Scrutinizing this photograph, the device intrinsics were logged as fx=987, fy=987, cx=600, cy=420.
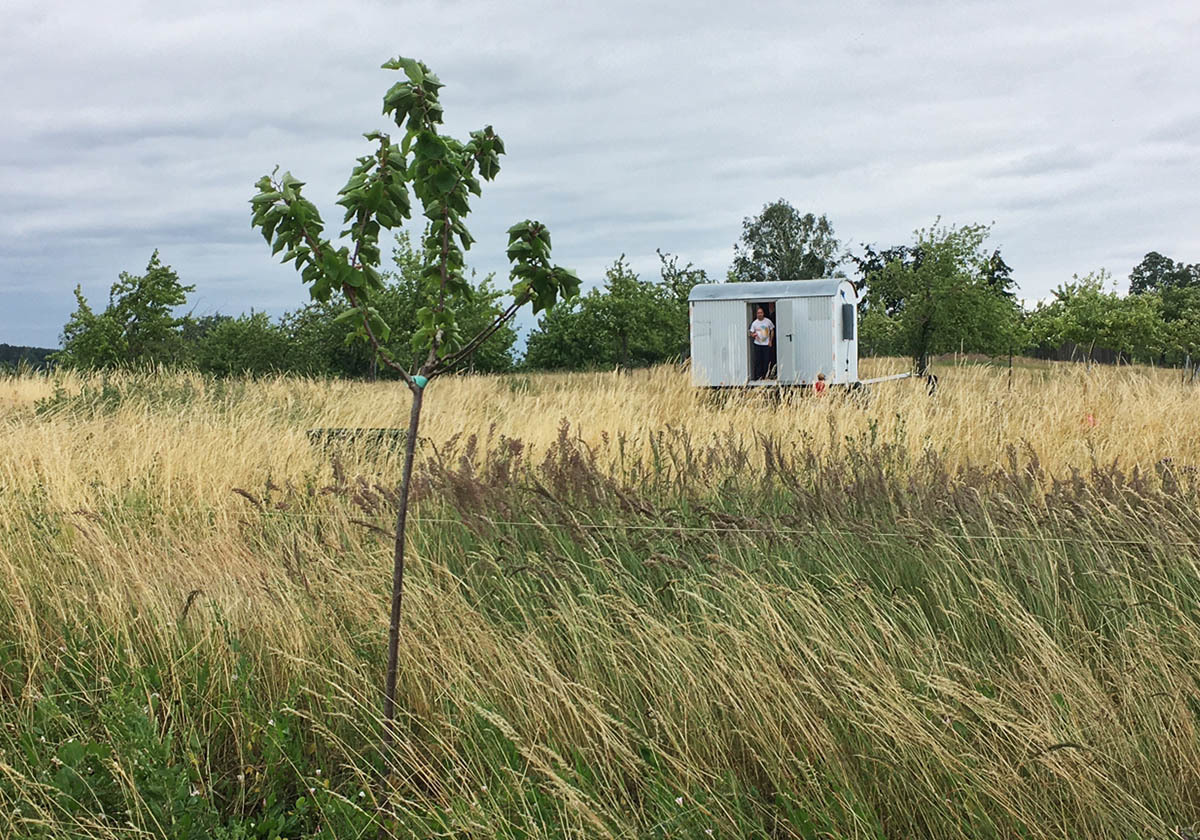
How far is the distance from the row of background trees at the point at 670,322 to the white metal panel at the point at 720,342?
10.6 feet

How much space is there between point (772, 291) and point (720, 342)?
1.50m

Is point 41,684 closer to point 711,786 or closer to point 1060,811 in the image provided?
point 711,786

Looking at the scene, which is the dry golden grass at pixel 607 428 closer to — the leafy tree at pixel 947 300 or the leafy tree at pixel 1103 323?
the leafy tree at pixel 947 300

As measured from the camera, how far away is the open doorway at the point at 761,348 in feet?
65.8

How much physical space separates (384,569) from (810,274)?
47.4 m

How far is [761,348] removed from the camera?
20.4 meters

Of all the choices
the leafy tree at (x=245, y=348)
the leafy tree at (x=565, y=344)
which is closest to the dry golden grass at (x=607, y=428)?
the leafy tree at (x=245, y=348)

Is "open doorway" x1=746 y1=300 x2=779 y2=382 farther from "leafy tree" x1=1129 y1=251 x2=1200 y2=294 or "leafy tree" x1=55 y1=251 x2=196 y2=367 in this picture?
"leafy tree" x1=1129 y1=251 x2=1200 y2=294

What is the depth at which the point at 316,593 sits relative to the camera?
12.9 feet

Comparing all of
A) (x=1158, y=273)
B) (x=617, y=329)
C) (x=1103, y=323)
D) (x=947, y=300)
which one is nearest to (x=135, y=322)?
(x=617, y=329)

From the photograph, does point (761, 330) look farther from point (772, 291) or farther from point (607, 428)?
point (607, 428)

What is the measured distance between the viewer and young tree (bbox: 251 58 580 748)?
8.59 feet

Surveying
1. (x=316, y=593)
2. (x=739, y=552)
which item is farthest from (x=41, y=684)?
(x=739, y=552)

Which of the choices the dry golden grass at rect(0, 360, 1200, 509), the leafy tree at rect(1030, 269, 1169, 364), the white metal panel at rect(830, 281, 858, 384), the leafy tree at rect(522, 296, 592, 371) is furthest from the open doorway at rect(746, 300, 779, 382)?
the leafy tree at rect(1030, 269, 1169, 364)
